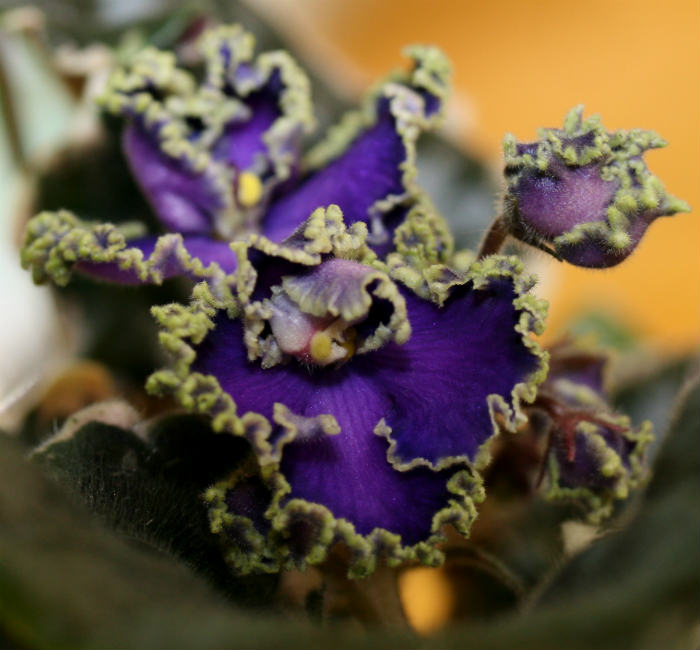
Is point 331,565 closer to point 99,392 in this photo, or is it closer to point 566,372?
point 566,372

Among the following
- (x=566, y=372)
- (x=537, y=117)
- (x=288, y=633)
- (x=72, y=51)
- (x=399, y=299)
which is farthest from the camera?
(x=537, y=117)

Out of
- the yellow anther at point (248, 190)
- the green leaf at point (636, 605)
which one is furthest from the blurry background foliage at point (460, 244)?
the yellow anther at point (248, 190)

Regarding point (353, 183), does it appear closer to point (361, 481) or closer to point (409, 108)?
point (409, 108)

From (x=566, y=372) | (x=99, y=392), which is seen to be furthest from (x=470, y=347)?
(x=99, y=392)

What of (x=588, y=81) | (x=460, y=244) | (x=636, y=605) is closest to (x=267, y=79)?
(x=460, y=244)

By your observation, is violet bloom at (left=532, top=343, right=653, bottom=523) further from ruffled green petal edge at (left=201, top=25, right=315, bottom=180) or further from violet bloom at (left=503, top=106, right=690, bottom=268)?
ruffled green petal edge at (left=201, top=25, right=315, bottom=180)

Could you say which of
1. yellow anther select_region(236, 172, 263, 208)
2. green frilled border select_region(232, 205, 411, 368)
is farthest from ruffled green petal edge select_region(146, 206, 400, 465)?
yellow anther select_region(236, 172, 263, 208)
